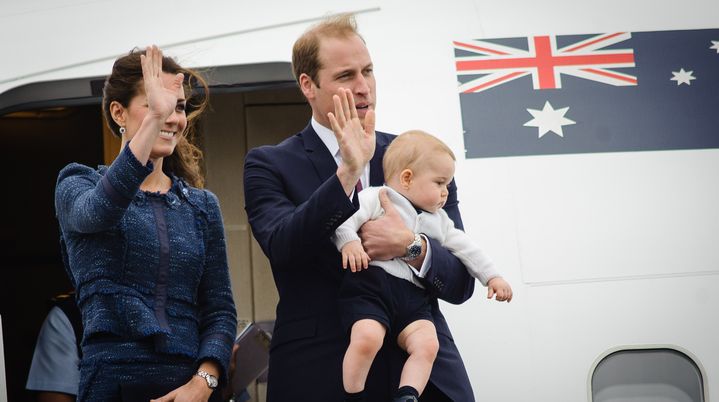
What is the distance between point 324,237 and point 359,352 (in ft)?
0.91

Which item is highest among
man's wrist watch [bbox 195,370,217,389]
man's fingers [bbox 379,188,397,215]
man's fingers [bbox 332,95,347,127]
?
man's fingers [bbox 332,95,347,127]

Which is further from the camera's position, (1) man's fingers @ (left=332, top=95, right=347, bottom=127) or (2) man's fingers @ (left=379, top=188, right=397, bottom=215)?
(2) man's fingers @ (left=379, top=188, right=397, bottom=215)

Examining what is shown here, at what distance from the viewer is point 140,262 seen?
7.66ft

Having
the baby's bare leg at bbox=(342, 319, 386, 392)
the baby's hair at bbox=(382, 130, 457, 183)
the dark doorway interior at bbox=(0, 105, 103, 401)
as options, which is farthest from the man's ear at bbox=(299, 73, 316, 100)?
the dark doorway interior at bbox=(0, 105, 103, 401)

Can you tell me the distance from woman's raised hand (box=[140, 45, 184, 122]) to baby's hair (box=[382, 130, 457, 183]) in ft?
1.88

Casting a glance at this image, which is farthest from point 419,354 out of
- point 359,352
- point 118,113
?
point 118,113

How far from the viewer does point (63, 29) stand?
3.83 m

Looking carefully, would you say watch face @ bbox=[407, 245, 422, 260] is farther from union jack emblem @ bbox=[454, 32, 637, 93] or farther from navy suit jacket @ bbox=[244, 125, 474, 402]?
union jack emblem @ bbox=[454, 32, 637, 93]

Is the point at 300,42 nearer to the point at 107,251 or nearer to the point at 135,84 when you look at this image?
the point at 135,84

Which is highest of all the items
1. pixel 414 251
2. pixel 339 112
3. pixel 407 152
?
pixel 339 112

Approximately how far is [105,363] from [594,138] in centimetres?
205

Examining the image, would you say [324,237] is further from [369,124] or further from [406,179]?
[406,179]

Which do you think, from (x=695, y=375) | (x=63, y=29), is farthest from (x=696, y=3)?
(x=63, y=29)

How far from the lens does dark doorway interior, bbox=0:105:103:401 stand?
7.43 m
